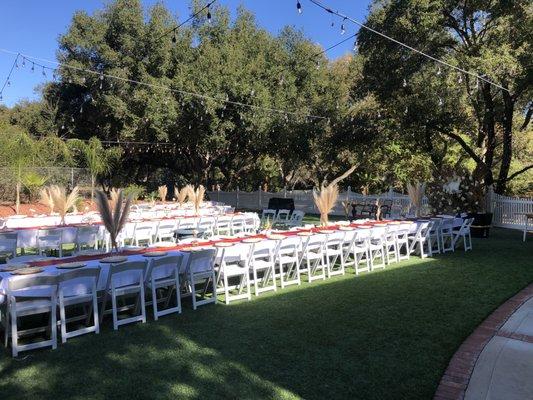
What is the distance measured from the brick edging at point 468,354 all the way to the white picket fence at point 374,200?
911 centimetres

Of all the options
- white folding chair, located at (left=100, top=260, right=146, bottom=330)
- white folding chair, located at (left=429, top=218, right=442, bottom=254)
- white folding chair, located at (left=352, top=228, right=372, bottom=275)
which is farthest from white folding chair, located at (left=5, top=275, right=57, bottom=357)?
white folding chair, located at (left=429, top=218, right=442, bottom=254)

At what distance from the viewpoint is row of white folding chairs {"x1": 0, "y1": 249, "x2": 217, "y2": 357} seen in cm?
446

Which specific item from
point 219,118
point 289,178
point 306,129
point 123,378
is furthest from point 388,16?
point 289,178

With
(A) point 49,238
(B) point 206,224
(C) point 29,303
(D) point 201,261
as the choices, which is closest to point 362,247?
(D) point 201,261

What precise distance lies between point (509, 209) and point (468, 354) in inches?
497

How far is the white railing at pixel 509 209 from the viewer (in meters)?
14.6

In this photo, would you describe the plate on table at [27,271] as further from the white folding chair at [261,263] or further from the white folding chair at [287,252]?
the white folding chair at [287,252]

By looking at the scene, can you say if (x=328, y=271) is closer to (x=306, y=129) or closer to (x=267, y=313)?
(x=267, y=313)

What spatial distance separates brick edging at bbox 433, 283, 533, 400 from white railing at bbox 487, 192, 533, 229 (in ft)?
31.1

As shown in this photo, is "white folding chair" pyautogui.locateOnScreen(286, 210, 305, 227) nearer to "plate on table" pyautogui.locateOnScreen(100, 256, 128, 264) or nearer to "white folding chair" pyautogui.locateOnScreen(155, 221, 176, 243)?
"white folding chair" pyautogui.locateOnScreen(155, 221, 176, 243)

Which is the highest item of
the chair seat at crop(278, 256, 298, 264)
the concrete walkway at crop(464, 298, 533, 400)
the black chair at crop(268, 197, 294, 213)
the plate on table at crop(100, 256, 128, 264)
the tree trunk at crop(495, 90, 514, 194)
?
the tree trunk at crop(495, 90, 514, 194)

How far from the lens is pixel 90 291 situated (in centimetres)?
495

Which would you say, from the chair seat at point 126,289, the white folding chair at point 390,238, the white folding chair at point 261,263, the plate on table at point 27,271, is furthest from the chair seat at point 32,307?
the white folding chair at point 390,238

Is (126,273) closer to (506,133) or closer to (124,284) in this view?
(124,284)
